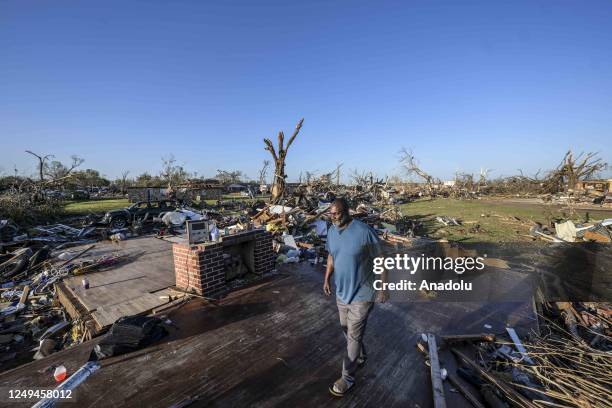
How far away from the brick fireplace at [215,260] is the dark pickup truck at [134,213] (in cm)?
1049

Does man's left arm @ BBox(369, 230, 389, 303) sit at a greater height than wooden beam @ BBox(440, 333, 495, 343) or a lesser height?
greater

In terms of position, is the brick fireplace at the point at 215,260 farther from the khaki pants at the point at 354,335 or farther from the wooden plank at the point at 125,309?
the khaki pants at the point at 354,335

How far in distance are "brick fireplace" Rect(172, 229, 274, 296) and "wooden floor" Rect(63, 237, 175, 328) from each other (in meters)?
0.63

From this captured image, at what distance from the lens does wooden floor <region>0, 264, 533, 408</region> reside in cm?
250

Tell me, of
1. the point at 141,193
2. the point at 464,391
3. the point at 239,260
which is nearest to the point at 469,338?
the point at 464,391

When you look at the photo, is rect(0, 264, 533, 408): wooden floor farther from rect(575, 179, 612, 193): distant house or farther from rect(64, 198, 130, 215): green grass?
rect(575, 179, 612, 193): distant house

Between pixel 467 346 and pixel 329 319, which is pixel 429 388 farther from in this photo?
pixel 329 319

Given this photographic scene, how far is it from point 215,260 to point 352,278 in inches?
120

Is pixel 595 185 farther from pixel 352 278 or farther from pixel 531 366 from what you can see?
pixel 352 278

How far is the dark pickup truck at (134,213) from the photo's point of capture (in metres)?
12.9

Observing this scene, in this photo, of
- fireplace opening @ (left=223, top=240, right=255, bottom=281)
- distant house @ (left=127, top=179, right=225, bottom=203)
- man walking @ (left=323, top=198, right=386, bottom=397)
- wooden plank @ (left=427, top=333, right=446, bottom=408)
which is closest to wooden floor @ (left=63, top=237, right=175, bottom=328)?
fireplace opening @ (left=223, top=240, right=255, bottom=281)

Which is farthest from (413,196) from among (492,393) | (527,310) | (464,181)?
(492,393)

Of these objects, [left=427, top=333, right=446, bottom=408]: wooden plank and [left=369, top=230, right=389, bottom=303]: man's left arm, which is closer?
[left=427, top=333, right=446, bottom=408]: wooden plank

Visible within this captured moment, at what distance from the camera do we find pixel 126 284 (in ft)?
18.2
